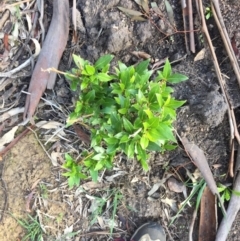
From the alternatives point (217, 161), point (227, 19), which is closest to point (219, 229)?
point (217, 161)

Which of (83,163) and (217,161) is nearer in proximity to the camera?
(83,163)

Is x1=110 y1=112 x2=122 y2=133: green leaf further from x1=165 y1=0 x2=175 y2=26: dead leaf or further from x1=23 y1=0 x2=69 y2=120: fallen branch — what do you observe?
x1=165 y1=0 x2=175 y2=26: dead leaf

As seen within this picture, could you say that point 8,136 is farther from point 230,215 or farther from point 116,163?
point 230,215

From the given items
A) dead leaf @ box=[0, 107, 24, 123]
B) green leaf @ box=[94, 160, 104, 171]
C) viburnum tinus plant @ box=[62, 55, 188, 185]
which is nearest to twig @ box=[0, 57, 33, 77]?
dead leaf @ box=[0, 107, 24, 123]

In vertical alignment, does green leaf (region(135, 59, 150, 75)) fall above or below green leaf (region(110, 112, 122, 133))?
above

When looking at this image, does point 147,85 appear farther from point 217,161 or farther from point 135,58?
point 217,161
